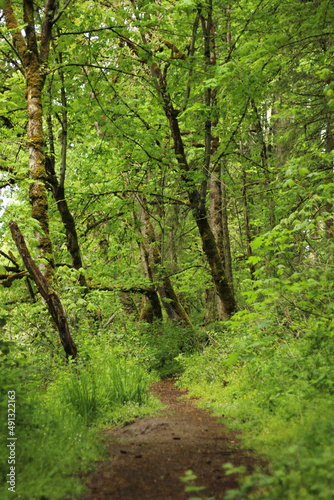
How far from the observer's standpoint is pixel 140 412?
16.3ft

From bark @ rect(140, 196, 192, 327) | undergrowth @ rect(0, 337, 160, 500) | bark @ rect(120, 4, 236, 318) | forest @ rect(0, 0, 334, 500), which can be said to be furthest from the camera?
bark @ rect(140, 196, 192, 327)

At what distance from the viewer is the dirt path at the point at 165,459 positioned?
9.45 ft

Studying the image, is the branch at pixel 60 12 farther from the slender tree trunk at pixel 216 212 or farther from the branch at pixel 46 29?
the slender tree trunk at pixel 216 212

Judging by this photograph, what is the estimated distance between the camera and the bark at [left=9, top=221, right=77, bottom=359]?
529 centimetres

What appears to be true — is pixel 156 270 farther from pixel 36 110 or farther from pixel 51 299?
pixel 36 110

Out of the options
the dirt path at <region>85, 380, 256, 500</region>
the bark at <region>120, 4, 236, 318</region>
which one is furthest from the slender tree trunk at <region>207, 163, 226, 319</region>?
the dirt path at <region>85, 380, 256, 500</region>

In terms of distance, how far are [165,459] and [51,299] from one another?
309 cm

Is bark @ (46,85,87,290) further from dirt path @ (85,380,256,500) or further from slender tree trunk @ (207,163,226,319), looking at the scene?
dirt path @ (85,380,256,500)

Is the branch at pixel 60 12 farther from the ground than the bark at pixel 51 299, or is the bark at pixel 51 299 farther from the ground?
the branch at pixel 60 12

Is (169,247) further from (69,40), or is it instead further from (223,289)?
(69,40)

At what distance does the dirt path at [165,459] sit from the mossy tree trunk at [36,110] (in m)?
3.23

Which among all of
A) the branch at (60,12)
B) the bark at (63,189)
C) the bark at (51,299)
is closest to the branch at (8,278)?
the bark at (63,189)

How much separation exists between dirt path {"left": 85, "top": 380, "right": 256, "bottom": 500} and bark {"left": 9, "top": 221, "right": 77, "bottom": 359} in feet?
6.18

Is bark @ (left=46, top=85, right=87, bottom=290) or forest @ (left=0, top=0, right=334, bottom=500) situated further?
bark @ (left=46, top=85, right=87, bottom=290)
